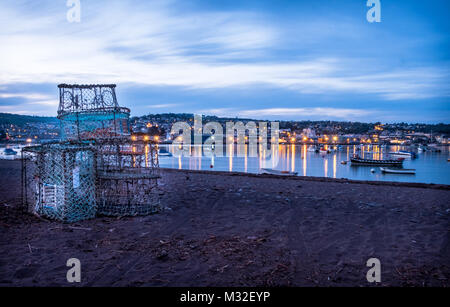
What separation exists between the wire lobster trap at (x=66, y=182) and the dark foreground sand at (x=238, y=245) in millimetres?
354

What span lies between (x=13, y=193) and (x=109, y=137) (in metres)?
4.76

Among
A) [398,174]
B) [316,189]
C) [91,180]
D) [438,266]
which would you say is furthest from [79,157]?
[398,174]

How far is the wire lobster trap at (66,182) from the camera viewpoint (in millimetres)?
6926

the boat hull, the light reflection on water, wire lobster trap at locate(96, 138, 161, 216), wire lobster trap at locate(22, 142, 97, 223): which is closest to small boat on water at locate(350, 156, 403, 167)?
the boat hull

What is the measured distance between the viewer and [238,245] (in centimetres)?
561

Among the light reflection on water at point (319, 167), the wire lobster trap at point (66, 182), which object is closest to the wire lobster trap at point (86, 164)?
the wire lobster trap at point (66, 182)

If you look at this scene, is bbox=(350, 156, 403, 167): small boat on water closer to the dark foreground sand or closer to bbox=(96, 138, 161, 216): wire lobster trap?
the dark foreground sand

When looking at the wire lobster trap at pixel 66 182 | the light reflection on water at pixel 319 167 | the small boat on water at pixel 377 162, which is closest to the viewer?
the wire lobster trap at pixel 66 182

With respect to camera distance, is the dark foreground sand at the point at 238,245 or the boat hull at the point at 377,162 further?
the boat hull at the point at 377,162

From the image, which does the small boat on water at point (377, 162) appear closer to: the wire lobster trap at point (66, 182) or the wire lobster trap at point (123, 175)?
the wire lobster trap at point (123, 175)

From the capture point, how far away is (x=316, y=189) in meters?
12.3

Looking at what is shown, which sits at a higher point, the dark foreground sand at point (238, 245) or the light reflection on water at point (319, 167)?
the dark foreground sand at point (238, 245)

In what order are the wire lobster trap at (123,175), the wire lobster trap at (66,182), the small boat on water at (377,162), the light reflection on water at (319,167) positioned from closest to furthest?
the wire lobster trap at (66,182)
the wire lobster trap at (123,175)
the light reflection on water at (319,167)
the small boat on water at (377,162)
